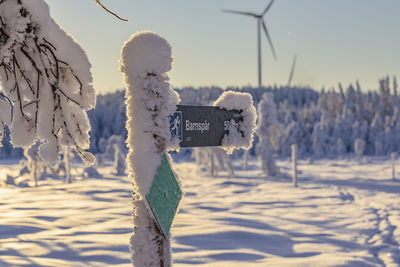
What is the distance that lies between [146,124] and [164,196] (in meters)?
0.40

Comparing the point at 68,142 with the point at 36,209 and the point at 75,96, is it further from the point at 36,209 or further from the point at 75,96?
the point at 36,209

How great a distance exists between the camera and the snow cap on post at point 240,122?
278cm

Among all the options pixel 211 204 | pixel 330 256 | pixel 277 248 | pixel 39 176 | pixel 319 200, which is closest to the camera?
pixel 330 256

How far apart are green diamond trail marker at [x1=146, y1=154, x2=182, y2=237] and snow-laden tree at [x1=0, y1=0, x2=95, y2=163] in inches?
16.5

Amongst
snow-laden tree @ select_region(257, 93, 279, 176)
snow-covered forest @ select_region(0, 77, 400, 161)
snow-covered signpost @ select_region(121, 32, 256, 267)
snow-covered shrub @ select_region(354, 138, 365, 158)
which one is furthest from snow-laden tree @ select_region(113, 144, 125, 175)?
snow-covered shrub @ select_region(354, 138, 365, 158)

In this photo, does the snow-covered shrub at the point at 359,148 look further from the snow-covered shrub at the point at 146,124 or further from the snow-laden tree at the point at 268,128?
the snow-covered shrub at the point at 146,124

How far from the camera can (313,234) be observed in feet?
22.4

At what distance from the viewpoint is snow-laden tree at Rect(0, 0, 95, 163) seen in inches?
83.4

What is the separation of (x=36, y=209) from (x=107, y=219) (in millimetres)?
2831

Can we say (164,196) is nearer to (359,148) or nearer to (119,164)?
(119,164)

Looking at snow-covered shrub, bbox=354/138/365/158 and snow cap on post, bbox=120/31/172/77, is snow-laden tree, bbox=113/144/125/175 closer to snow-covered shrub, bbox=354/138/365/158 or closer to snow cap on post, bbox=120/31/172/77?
snow cap on post, bbox=120/31/172/77

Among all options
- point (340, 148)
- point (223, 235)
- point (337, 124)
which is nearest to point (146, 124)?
point (223, 235)

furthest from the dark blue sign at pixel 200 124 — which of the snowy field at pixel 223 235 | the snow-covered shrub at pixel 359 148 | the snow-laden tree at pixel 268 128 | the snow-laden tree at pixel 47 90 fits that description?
the snow-covered shrub at pixel 359 148

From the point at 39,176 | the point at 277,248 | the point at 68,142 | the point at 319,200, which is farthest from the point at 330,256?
the point at 39,176
